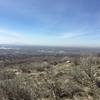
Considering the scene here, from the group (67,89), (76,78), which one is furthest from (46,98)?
(76,78)

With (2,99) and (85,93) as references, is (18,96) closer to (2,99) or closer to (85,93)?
(2,99)

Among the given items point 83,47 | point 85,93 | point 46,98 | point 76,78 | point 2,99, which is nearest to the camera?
point 2,99

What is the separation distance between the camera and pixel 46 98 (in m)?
7.37

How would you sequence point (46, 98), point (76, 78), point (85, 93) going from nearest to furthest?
point (46, 98)
point (85, 93)
point (76, 78)

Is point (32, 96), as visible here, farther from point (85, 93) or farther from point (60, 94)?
point (85, 93)

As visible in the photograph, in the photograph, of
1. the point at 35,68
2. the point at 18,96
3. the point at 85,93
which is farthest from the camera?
the point at 35,68

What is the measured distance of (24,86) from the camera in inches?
287

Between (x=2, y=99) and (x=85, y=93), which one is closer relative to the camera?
(x=2, y=99)

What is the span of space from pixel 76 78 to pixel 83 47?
190 cm

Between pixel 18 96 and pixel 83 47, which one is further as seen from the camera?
pixel 83 47

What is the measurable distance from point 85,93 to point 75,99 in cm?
80

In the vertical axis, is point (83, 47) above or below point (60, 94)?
above

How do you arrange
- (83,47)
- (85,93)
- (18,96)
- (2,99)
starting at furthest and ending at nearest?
(83,47), (85,93), (18,96), (2,99)

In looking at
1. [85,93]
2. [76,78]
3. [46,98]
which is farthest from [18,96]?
[76,78]
